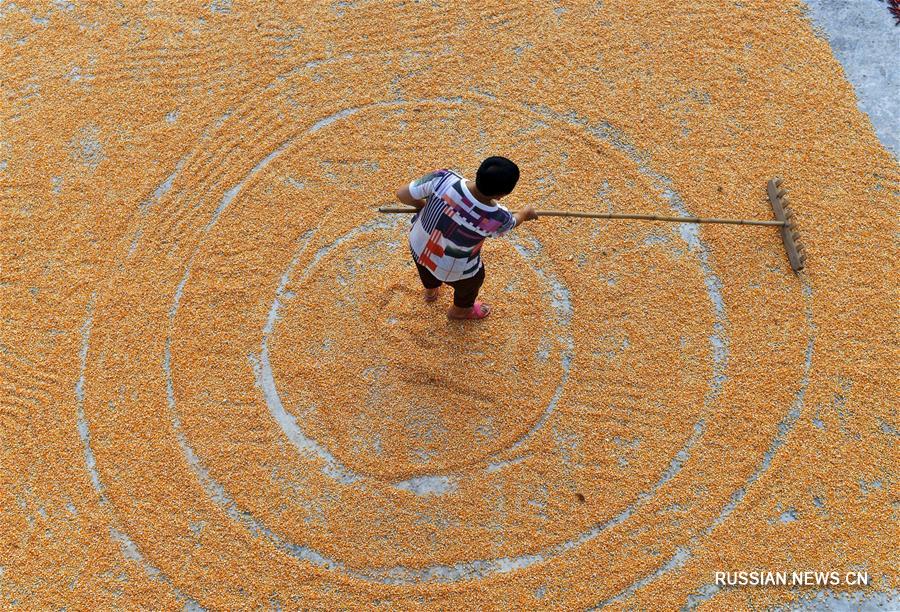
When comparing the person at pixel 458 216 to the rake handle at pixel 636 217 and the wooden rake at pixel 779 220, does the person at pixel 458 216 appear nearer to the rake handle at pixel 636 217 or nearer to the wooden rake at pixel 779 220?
the rake handle at pixel 636 217

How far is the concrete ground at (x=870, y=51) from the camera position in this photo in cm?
613

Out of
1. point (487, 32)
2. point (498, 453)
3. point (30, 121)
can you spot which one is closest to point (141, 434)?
point (498, 453)

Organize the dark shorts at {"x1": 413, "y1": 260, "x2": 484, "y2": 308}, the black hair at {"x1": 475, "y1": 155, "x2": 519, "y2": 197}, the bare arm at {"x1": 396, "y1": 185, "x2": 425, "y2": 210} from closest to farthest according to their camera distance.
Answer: the black hair at {"x1": 475, "y1": 155, "x2": 519, "y2": 197}
the bare arm at {"x1": 396, "y1": 185, "x2": 425, "y2": 210}
the dark shorts at {"x1": 413, "y1": 260, "x2": 484, "y2": 308}

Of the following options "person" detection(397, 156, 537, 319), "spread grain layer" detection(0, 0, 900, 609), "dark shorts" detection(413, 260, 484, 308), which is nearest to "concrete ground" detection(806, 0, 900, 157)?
"spread grain layer" detection(0, 0, 900, 609)

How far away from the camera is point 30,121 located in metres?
6.07

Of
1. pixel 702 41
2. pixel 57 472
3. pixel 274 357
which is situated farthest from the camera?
pixel 702 41

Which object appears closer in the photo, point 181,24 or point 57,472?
point 57,472

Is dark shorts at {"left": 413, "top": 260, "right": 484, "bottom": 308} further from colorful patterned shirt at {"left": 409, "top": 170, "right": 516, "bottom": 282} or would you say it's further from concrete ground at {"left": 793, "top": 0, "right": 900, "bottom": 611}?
concrete ground at {"left": 793, "top": 0, "right": 900, "bottom": 611}

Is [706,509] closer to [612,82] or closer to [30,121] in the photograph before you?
[612,82]

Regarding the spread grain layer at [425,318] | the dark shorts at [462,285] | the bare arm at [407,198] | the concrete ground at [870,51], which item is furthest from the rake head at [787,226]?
the bare arm at [407,198]

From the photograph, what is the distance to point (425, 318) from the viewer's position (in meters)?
5.20

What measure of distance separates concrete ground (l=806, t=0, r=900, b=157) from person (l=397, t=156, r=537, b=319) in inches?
156

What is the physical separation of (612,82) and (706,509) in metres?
4.00

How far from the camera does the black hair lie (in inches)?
144
